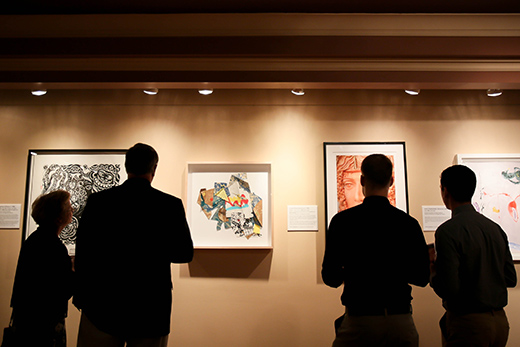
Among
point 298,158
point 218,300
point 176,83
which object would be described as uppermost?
point 176,83

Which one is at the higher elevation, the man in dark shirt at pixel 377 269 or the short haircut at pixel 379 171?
the short haircut at pixel 379 171

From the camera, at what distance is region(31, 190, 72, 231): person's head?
2080mm

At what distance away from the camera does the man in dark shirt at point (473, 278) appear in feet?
6.21

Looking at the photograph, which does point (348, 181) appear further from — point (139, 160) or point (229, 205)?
point (139, 160)

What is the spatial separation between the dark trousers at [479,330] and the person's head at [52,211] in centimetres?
225

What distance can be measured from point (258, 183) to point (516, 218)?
7.24ft

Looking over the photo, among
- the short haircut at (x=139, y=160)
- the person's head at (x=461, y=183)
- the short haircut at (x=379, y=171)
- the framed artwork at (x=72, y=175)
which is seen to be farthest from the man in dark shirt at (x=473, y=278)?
the framed artwork at (x=72, y=175)

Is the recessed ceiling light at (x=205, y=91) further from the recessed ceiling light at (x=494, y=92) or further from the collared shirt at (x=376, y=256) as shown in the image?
the recessed ceiling light at (x=494, y=92)

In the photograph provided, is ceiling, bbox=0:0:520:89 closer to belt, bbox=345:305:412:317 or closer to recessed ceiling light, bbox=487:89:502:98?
recessed ceiling light, bbox=487:89:502:98

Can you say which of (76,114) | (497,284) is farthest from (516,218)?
(76,114)

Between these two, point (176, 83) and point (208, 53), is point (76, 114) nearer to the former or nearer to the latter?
point (176, 83)

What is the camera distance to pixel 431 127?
10.6 feet

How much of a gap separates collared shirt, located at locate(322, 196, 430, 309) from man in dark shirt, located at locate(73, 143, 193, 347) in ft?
2.46

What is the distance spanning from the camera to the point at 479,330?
1.89m
